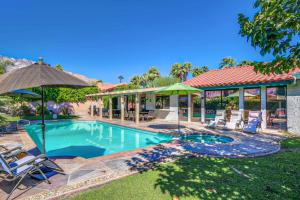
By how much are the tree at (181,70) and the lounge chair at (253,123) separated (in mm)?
31581

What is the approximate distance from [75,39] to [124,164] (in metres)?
25.8

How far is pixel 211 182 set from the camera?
4.40 meters

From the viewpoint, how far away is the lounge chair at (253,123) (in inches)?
426

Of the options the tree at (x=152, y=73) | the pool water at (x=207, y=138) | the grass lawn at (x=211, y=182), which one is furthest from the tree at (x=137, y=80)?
the grass lawn at (x=211, y=182)

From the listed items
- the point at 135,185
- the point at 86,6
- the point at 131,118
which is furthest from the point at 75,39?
the point at 135,185

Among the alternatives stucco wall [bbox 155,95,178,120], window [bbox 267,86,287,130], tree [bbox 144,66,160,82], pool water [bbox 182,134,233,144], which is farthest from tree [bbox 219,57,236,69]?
pool water [bbox 182,134,233,144]

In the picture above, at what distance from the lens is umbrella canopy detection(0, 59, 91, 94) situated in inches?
172

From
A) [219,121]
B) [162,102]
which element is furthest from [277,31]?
[162,102]

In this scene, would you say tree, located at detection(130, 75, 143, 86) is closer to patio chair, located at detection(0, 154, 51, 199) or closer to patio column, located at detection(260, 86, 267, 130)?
patio column, located at detection(260, 86, 267, 130)

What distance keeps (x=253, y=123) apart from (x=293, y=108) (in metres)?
2.47

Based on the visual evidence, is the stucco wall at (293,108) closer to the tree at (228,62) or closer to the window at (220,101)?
the window at (220,101)

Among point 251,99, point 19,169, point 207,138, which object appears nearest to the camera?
point 19,169

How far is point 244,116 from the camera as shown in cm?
1311

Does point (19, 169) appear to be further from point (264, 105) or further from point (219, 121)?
point (264, 105)
